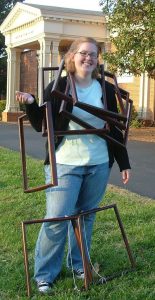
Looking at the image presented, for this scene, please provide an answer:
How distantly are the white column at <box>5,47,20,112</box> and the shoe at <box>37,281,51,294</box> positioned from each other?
27.7m

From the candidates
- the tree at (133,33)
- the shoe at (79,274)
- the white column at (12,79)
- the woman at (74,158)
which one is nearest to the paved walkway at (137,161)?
the tree at (133,33)

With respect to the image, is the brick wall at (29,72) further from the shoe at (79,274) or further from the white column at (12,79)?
the shoe at (79,274)

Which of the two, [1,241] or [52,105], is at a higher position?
[52,105]

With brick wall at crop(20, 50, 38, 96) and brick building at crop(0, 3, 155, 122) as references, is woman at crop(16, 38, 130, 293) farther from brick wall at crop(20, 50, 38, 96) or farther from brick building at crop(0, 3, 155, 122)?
brick wall at crop(20, 50, 38, 96)

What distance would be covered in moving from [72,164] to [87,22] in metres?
24.9

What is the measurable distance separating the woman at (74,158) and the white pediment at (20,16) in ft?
81.3

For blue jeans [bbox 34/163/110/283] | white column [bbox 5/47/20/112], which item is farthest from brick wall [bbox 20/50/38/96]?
blue jeans [bbox 34/163/110/283]

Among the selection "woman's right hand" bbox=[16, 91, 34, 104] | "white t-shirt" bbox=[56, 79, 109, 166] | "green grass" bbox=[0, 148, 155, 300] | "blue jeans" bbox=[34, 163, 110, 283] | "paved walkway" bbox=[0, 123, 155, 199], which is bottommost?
"paved walkway" bbox=[0, 123, 155, 199]

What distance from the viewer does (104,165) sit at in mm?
4000

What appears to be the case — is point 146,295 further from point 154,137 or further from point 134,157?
point 154,137

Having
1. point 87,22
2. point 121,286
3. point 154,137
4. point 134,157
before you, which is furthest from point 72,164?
point 87,22

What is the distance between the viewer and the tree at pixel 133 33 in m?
16.8

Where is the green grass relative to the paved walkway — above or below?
above

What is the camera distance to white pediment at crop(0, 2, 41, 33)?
93.8ft
